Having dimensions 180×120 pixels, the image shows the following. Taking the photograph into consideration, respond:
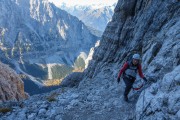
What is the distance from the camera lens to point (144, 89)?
55.1ft

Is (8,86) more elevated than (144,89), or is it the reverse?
(8,86)

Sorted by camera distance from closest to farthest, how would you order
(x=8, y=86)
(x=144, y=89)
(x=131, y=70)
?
1. (x=144, y=89)
2. (x=131, y=70)
3. (x=8, y=86)

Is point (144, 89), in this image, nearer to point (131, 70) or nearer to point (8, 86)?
point (131, 70)

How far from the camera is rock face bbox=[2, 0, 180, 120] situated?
43.9 ft

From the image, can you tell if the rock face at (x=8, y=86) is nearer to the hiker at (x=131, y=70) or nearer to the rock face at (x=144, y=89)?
the rock face at (x=144, y=89)

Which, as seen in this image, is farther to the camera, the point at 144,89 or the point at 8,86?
the point at 8,86

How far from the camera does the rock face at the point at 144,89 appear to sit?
1338cm

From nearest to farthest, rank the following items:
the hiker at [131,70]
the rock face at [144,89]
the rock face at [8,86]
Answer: the rock face at [144,89]
the hiker at [131,70]
the rock face at [8,86]

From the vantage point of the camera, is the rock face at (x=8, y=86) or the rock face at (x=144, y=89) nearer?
the rock face at (x=144, y=89)

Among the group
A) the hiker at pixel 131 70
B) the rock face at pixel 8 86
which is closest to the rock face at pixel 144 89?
the hiker at pixel 131 70

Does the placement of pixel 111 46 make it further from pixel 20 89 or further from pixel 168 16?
pixel 20 89

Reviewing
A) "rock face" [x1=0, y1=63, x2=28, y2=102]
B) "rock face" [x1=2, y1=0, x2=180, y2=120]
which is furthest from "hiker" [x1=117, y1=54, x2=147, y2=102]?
"rock face" [x1=0, y1=63, x2=28, y2=102]

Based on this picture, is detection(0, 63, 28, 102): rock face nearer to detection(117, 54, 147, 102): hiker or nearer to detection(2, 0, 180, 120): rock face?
detection(2, 0, 180, 120): rock face

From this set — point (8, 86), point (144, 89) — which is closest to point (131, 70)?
point (144, 89)
